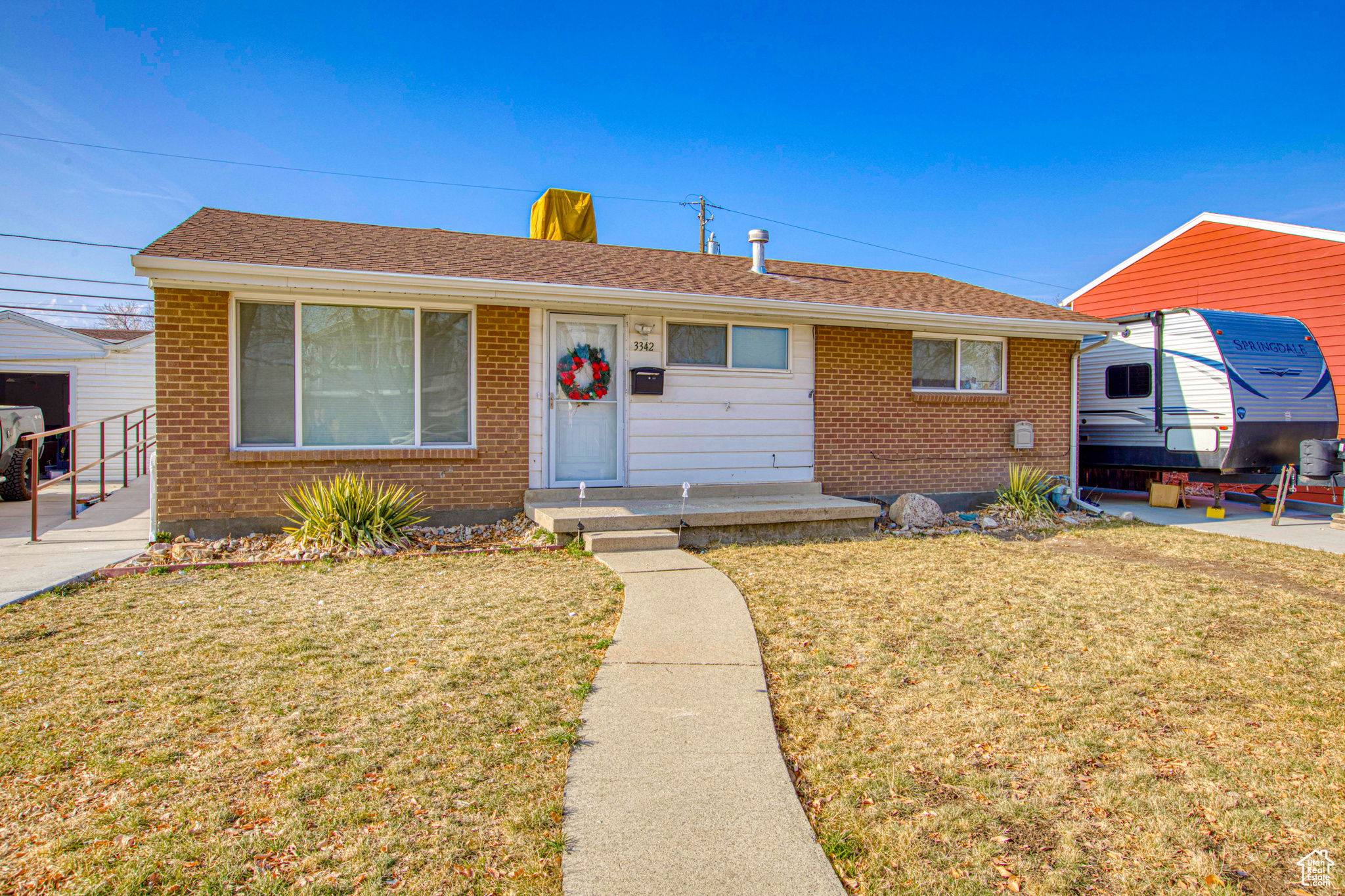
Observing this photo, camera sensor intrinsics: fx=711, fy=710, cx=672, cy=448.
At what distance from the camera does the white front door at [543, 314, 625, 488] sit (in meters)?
8.38

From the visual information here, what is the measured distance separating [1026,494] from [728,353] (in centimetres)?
460

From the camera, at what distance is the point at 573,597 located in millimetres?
5238

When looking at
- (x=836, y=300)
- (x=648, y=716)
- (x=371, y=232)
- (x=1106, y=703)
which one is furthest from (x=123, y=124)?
(x=1106, y=703)

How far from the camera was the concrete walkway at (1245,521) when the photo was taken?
830cm

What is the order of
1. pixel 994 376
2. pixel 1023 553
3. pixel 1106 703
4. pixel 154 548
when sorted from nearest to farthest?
pixel 1106 703, pixel 154 548, pixel 1023 553, pixel 994 376

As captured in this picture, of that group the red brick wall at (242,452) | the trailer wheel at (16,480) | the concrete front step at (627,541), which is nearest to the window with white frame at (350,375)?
the red brick wall at (242,452)

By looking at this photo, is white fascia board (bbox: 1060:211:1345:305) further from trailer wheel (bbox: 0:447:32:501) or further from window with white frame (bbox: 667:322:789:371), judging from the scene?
trailer wheel (bbox: 0:447:32:501)

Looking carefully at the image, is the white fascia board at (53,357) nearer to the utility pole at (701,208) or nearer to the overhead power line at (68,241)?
the overhead power line at (68,241)

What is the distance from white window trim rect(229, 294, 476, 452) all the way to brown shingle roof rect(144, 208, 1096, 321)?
0.43 meters

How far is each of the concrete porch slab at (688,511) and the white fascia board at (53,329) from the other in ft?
45.7

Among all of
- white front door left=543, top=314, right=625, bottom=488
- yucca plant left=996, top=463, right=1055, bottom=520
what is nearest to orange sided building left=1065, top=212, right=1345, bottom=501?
yucca plant left=996, top=463, right=1055, bottom=520

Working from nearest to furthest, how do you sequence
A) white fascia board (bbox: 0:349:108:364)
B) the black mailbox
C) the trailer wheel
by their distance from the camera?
the black mailbox < the trailer wheel < white fascia board (bbox: 0:349:108:364)

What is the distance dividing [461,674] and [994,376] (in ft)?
30.0

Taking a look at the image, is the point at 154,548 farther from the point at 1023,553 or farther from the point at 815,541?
the point at 1023,553
